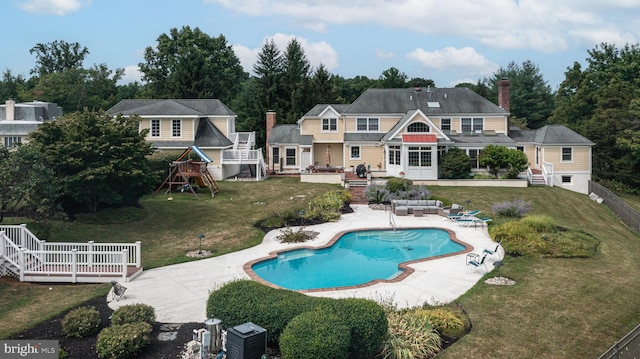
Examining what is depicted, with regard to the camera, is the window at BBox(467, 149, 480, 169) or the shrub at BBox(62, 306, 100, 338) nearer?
the shrub at BBox(62, 306, 100, 338)

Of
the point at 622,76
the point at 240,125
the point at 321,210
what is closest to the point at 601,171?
the point at 622,76

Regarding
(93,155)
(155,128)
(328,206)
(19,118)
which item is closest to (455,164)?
(328,206)

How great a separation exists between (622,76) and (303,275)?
5247 centimetres

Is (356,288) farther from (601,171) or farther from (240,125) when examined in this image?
(240,125)

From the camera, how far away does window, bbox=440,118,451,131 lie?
41438mm

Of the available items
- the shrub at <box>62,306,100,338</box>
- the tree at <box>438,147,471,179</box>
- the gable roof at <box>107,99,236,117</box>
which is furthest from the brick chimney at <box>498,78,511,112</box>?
the shrub at <box>62,306,100,338</box>

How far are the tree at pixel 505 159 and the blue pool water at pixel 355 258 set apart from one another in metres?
14.8

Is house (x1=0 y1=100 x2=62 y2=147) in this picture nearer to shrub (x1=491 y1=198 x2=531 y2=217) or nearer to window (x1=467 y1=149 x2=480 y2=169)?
window (x1=467 y1=149 x2=480 y2=169)

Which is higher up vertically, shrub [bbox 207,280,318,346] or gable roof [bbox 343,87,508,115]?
gable roof [bbox 343,87,508,115]

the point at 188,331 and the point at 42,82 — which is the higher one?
the point at 42,82

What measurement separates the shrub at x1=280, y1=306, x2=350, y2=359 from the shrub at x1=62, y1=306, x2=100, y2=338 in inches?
182

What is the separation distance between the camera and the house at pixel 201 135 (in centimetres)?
3744

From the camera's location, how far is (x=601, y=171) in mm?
46531

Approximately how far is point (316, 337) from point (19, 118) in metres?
43.6
